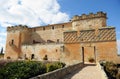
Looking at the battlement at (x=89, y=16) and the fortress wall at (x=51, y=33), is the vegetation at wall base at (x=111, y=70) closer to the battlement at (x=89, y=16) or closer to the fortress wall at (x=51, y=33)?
the battlement at (x=89, y=16)

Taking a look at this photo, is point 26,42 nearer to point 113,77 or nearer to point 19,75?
point 113,77

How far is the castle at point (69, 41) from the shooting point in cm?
1816

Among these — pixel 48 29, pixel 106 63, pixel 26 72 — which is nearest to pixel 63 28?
pixel 48 29

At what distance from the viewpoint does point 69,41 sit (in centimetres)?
1975

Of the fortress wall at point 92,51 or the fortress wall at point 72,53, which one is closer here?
the fortress wall at point 92,51

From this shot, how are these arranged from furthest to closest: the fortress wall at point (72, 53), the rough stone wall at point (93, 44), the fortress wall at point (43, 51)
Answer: the fortress wall at point (43, 51) < the fortress wall at point (72, 53) < the rough stone wall at point (93, 44)

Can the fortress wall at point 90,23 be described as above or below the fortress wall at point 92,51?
above

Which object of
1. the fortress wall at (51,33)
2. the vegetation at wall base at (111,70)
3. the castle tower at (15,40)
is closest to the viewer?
the vegetation at wall base at (111,70)

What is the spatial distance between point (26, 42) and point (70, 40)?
15186mm

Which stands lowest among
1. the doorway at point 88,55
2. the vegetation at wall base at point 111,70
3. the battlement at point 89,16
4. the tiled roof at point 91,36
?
the vegetation at wall base at point 111,70

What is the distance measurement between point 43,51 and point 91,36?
38.6ft

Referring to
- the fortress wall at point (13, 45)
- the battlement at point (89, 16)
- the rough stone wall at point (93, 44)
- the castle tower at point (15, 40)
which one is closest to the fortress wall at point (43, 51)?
the castle tower at point (15, 40)

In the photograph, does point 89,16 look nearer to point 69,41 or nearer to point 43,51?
point 69,41

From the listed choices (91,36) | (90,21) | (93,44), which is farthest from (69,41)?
(90,21)
